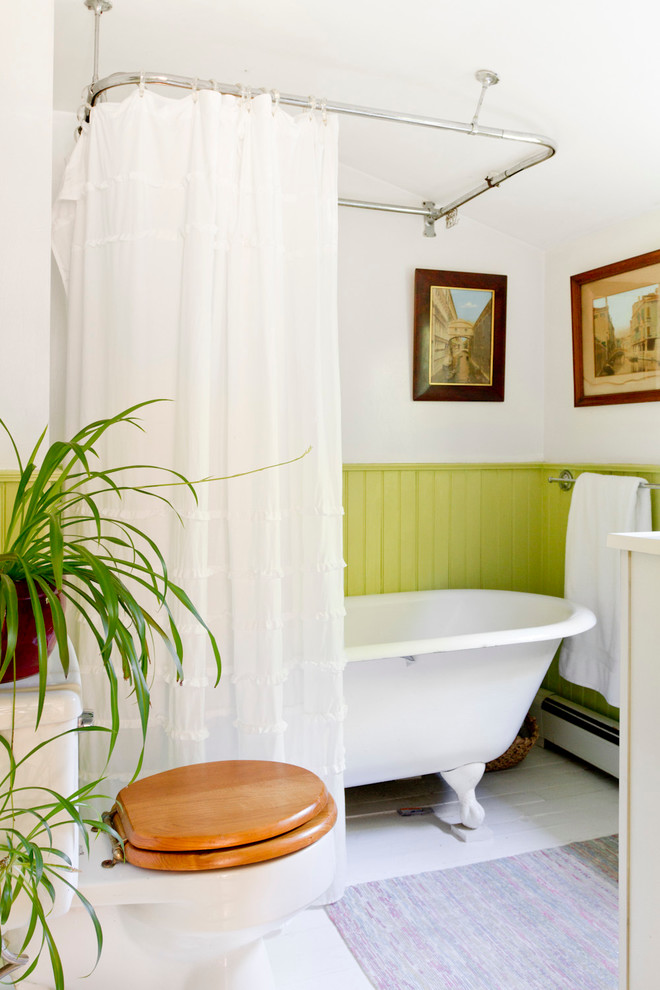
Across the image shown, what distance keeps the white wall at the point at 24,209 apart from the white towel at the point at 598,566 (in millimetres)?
2034

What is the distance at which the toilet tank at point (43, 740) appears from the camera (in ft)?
3.56

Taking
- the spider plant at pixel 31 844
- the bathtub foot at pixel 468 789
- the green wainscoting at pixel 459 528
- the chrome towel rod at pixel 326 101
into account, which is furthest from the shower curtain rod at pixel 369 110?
the bathtub foot at pixel 468 789

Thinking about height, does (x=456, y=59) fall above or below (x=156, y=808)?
above

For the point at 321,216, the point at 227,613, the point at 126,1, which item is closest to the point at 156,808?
the point at 227,613

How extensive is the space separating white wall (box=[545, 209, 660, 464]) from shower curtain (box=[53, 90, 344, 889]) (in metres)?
1.42

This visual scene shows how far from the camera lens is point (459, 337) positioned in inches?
129

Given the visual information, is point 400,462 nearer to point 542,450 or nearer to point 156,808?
point 542,450

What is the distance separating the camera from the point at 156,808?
1464 mm

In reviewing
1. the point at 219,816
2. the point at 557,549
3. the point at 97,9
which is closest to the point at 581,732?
the point at 557,549

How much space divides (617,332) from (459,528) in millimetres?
1019

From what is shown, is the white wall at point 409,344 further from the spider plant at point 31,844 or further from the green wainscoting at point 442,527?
the spider plant at point 31,844

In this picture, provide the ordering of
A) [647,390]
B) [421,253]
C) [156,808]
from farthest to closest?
[421,253] < [647,390] < [156,808]

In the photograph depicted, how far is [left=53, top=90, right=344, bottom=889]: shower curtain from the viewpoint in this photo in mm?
1859

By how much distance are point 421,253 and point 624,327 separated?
0.88m
